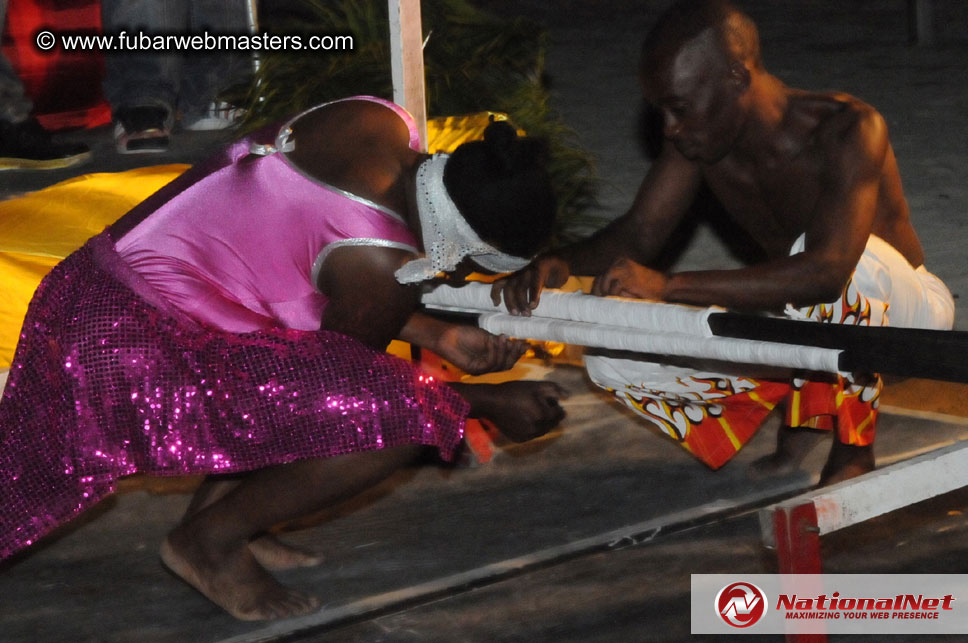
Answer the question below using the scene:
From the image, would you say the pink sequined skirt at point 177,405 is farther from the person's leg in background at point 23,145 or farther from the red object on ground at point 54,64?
the red object on ground at point 54,64

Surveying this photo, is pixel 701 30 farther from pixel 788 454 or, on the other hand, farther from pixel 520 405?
pixel 788 454

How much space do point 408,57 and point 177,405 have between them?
51.4 inches

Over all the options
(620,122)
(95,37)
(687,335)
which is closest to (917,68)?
(620,122)

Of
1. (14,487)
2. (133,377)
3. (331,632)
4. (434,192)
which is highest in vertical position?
(434,192)

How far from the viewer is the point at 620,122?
6336 millimetres

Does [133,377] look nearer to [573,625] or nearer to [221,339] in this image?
[221,339]

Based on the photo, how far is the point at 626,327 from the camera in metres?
2.33

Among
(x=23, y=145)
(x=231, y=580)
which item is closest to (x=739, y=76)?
(x=231, y=580)

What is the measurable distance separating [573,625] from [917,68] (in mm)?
5769

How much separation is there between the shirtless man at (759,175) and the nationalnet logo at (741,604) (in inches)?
19.0

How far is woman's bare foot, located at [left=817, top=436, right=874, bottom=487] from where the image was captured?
8.63 ft

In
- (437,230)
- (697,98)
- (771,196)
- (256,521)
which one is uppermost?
(697,98)

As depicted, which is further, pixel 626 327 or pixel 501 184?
pixel 626 327

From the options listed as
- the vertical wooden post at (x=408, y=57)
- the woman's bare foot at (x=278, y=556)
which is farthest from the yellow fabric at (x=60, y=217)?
the woman's bare foot at (x=278, y=556)
